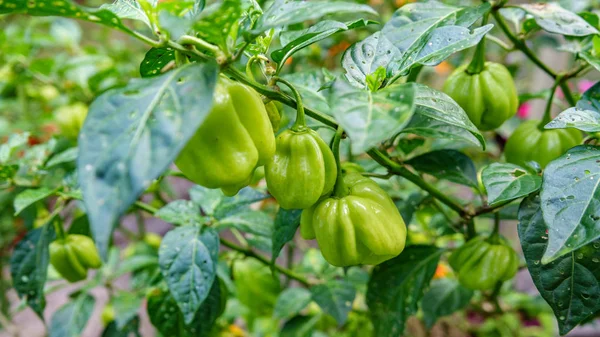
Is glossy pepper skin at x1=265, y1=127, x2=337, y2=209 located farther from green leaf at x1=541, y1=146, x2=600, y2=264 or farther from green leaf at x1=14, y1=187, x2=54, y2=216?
green leaf at x1=14, y1=187, x2=54, y2=216

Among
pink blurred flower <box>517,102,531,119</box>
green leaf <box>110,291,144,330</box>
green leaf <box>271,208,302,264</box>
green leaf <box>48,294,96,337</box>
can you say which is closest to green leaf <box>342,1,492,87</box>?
green leaf <box>271,208,302,264</box>

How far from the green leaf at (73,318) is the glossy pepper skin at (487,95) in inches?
34.9

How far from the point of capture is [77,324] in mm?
1027

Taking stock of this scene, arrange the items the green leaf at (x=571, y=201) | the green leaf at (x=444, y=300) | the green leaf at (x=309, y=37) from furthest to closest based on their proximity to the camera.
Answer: the green leaf at (x=444, y=300), the green leaf at (x=309, y=37), the green leaf at (x=571, y=201)

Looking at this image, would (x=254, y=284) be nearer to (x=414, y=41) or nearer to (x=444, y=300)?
(x=444, y=300)

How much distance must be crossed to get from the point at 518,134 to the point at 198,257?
507 mm

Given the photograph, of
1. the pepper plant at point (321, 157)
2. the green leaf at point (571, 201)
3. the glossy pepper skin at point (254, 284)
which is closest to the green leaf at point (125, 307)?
the pepper plant at point (321, 157)

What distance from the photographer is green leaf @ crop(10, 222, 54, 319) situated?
0.84 metres

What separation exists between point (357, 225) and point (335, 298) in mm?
435

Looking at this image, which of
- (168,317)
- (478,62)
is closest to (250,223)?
(168,317)

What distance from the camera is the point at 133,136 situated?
0.34 m

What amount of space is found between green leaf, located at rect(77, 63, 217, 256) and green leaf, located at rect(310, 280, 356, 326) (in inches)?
23.7

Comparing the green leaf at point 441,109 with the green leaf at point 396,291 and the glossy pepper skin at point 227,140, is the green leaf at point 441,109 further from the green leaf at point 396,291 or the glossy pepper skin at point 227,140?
the green leaf at point 396,291

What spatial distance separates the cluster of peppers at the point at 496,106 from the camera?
2.23 feet
